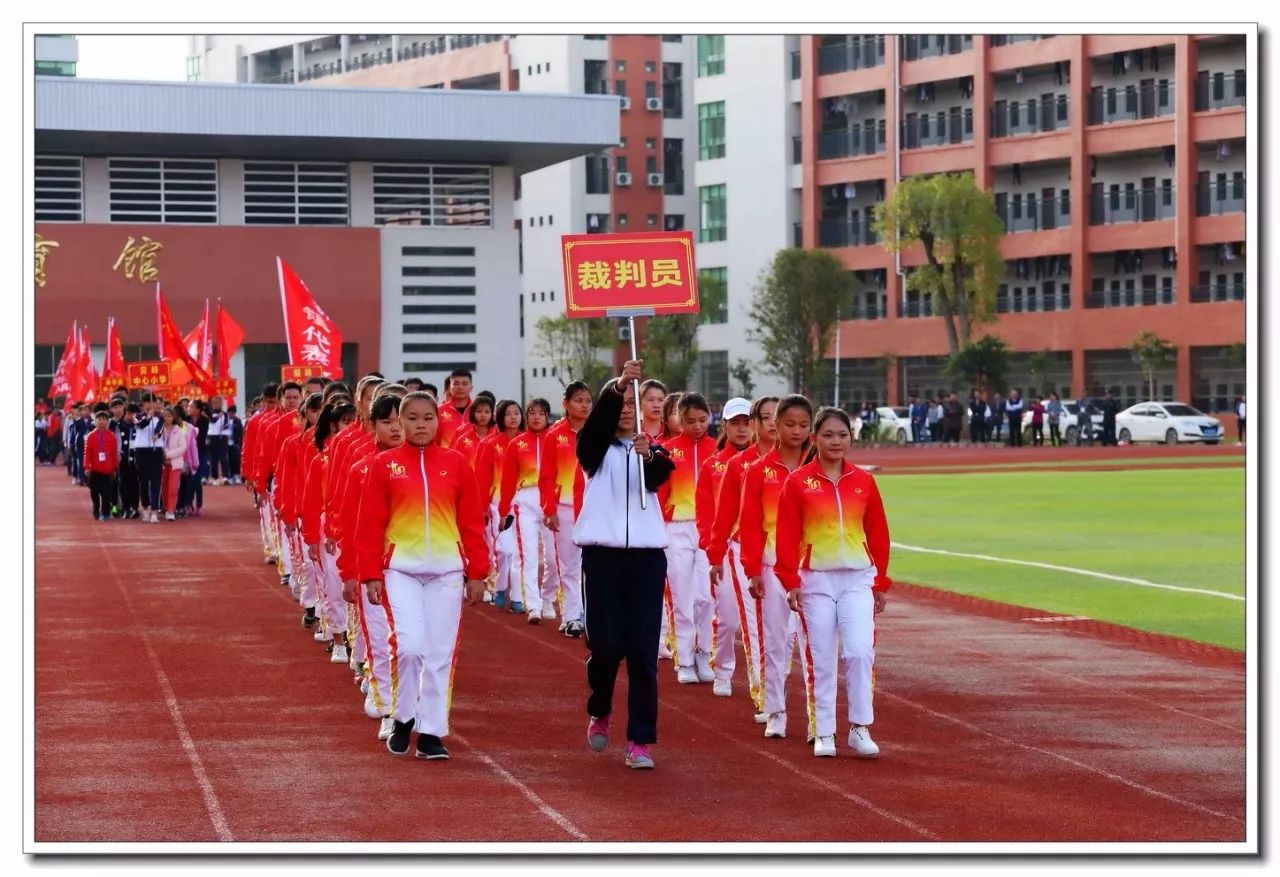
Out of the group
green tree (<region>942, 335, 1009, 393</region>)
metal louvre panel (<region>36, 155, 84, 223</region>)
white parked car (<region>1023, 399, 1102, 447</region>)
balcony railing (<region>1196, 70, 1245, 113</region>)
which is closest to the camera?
metal louvre panel (<region>36, 155, 84, 223</region>)

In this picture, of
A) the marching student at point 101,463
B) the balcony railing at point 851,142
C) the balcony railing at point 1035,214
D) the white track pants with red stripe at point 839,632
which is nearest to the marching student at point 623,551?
the white track pants with red stripe at point 839,632

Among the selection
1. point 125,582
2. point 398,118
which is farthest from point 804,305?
point 125,582

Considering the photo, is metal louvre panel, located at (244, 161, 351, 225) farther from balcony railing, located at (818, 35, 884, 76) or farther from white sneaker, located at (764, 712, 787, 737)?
white sneaker, located at (764, 712, 787, 737)

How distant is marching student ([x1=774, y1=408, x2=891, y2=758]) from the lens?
9.80 metres

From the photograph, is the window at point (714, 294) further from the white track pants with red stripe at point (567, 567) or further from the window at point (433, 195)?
the white track pants with red stripe at point (567, 567)

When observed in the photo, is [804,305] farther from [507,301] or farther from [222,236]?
[222,236]

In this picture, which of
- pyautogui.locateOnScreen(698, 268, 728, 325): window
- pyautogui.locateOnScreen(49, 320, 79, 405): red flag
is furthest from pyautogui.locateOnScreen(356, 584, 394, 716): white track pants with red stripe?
pyautogui.locateOnScreen(698, 268, 728, 325): window

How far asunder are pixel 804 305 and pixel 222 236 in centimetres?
2291

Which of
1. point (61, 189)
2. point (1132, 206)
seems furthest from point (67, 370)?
point (1132, 206)

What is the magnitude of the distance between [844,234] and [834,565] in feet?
211

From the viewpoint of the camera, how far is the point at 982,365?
198 ft

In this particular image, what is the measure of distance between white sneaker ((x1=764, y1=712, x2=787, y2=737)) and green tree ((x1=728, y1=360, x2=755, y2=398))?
61.8 m

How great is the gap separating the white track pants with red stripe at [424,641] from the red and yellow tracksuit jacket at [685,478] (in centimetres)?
318
